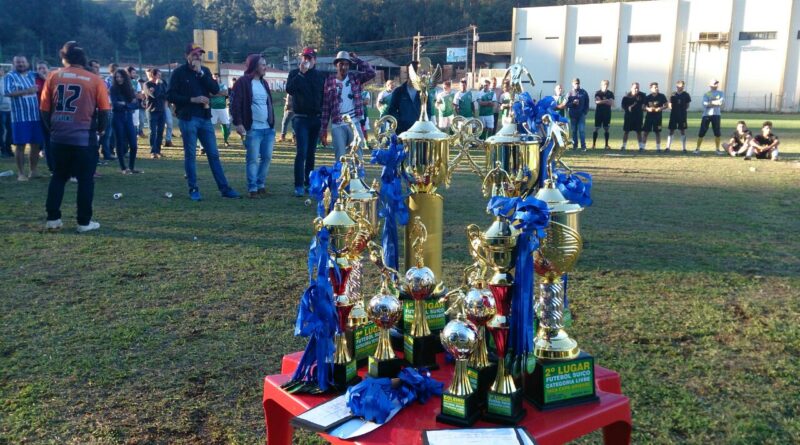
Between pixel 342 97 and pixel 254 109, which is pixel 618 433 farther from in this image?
pixel 342 97

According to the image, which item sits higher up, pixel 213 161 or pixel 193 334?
pixel 213 161

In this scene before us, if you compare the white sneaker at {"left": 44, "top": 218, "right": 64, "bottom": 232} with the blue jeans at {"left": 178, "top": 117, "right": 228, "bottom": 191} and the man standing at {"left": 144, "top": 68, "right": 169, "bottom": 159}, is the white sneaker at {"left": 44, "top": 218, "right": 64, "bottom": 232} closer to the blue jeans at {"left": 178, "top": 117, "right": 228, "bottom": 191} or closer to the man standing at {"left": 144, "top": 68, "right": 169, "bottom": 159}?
the blue jeans at {"left": 178, "top": 117, "right": 228, "bottom": 191}

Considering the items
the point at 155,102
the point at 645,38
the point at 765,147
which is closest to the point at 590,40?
the point at 645,38

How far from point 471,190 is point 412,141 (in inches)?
315

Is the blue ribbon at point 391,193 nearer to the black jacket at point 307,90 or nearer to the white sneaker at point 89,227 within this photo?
Result: the white sneaker at point 89,227

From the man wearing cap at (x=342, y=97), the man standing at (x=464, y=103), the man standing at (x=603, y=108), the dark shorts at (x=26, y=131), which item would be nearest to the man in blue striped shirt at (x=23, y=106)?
the dark shorts at (x=26, y=131)

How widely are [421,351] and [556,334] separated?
474mm

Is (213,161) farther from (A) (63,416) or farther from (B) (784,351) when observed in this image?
(B) (784,351)

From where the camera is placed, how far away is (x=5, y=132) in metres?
13.6

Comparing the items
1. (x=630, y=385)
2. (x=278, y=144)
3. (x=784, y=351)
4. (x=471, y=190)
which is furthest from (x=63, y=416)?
(x=278, y=144)

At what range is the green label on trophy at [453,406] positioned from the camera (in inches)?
74.6

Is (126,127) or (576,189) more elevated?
(126,127)

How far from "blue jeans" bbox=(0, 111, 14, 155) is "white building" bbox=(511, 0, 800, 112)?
32.0m

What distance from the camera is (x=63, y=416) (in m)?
3.16
